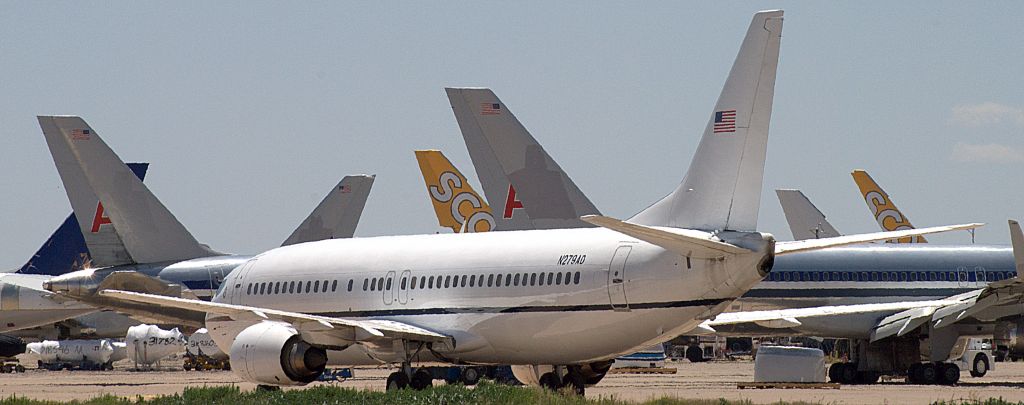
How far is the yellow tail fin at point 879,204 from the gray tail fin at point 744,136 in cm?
4898

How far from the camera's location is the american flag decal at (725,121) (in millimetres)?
25438

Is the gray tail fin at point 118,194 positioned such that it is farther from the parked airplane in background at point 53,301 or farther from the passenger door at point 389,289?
the passenger door at point 389,289

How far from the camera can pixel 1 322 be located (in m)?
55.7

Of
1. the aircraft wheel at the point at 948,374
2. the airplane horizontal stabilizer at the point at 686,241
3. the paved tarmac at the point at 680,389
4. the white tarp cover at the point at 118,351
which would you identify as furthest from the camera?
the white tarp cover at the point at 118,351

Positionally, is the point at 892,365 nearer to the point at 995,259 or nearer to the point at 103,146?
the point at 995,259

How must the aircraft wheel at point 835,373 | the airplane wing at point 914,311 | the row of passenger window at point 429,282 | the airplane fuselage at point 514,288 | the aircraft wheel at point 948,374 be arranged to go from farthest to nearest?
the aircraft wheel at point 835,373 < the aircraft wheel at point 948,374 < the airplane wing at point 914,311 < the row of passenger window at point 429,282 < the airplane fuselage at point 514,288

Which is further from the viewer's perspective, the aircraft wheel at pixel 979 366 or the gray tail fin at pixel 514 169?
the aircraft wheel at pixel 979 366

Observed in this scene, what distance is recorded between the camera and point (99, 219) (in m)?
41.1

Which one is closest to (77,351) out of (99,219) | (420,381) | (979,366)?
(99,219)

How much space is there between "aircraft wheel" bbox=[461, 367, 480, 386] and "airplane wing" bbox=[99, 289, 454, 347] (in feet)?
29.9

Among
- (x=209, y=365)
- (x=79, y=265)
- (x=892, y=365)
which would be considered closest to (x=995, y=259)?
(x=892, y=365)

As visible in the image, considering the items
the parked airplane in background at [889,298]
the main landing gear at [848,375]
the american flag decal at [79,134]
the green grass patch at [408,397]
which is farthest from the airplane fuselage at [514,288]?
the main landing gear at [848,375]

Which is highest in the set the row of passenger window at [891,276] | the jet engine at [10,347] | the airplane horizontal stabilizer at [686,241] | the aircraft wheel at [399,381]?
the row of passenger window at [891,276]

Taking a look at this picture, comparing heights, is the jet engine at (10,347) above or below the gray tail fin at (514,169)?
below
